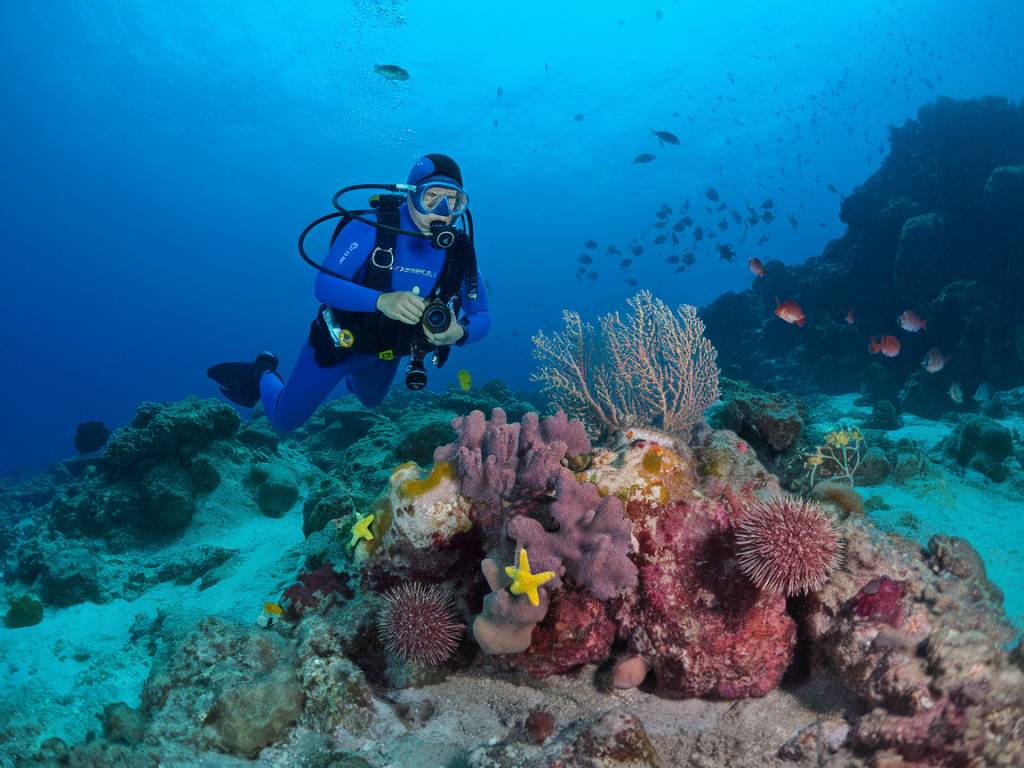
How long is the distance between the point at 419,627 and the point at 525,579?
2.81 feet

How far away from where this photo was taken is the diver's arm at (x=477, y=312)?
6125 mm

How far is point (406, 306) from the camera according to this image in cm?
467

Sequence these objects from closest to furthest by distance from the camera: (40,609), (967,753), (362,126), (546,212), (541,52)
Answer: (967,753), (40,609), (541,52), (362,126), (546,212)

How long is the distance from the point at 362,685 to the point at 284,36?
177 ft

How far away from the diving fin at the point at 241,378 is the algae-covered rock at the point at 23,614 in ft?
12.0

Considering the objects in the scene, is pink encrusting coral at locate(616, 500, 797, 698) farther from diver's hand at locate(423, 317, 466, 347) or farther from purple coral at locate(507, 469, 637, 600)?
diver's hand at locate(423, 317, 466, 347)

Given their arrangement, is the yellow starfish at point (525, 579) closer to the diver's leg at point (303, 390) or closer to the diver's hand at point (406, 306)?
the diver's hand at point (406, 306)

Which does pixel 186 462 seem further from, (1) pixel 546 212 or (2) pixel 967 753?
(1) pixel 546 212

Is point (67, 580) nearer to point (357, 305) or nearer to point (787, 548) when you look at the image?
point (357, 305)

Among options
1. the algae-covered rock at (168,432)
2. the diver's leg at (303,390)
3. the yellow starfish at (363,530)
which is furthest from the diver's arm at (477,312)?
the algae-covered rock at (168,432)

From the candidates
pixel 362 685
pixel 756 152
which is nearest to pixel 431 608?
pixel 362 685

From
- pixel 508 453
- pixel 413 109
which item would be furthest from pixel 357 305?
pixel 413 109

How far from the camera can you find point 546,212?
7988cm

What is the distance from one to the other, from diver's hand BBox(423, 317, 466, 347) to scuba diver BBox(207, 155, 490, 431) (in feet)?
0.04
